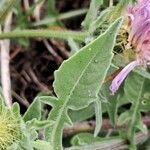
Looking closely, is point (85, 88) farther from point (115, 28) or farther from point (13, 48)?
point (13, 48)

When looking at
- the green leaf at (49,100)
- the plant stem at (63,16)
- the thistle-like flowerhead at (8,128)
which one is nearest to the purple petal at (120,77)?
the green leaf at (49,100)

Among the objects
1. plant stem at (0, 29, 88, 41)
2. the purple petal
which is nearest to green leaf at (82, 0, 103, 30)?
plant stem at (0, 29, 88, 41)

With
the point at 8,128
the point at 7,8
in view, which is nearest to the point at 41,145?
the point at 8,128

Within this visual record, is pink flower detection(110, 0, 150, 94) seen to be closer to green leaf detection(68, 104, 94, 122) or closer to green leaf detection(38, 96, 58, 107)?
green leaf detection(38, 96, 58, 107)

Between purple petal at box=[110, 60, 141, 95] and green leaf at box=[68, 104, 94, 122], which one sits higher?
purple petal at box=[110, 60, 141, 95]

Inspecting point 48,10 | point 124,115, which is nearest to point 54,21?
point 48,10

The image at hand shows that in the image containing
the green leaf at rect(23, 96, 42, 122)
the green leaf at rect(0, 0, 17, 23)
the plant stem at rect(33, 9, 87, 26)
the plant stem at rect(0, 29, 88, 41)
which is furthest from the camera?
the plant stem at rect(33, 9, 87, 26)

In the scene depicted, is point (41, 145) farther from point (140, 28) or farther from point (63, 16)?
point (63, 16)
